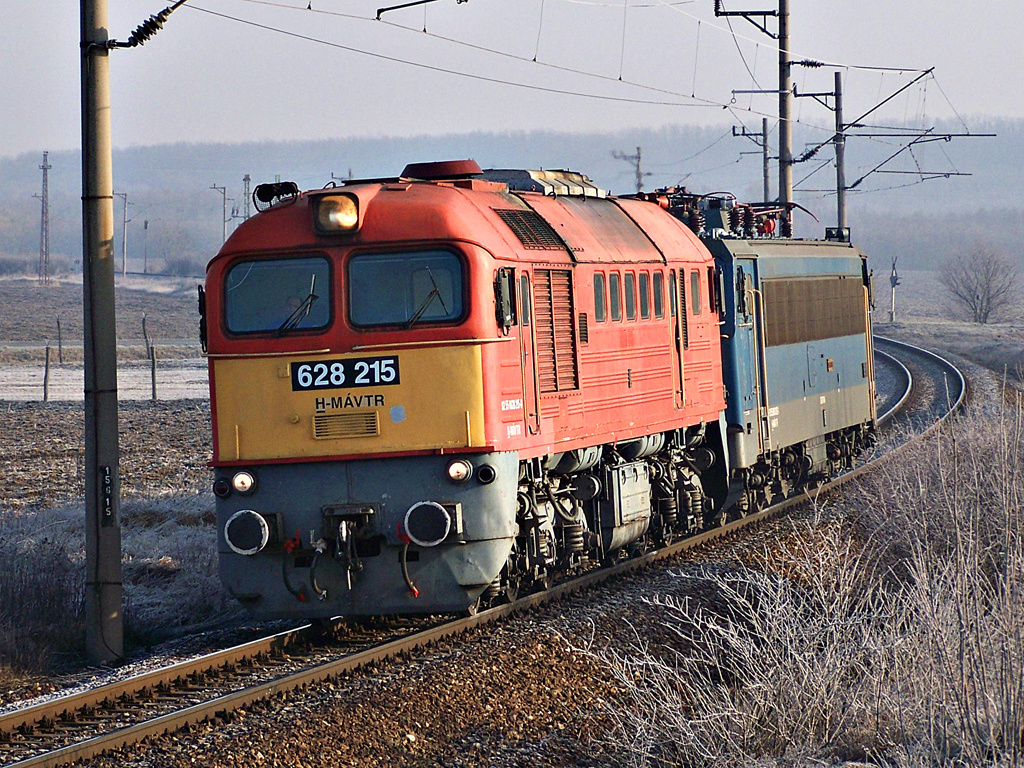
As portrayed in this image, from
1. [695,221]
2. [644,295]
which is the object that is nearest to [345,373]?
[644,295]

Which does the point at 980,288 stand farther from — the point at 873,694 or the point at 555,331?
the point at 873,694

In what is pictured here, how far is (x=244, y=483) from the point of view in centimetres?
1047

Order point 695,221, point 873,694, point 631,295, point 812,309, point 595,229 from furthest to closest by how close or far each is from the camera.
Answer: point 812,309
point 695,221
point 631,295
point 595,229
point 873,694

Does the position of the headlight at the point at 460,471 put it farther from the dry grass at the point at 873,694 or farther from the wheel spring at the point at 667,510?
the wheel spring at the point at 667,510

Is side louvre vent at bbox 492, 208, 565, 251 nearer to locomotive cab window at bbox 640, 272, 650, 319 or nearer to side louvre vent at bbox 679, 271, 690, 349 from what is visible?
locomotive cab window at bbox 640, 272, 650, 319

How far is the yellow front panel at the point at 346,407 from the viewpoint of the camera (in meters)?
10.3

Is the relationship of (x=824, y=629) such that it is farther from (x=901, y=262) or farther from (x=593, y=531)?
(x=901, y=262)

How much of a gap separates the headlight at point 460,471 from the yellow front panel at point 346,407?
0.15 metres

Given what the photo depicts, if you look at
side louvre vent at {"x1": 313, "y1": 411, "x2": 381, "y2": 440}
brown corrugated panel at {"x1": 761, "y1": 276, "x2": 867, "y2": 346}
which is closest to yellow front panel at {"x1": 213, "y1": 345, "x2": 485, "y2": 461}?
side louvre vent at {"x1": 313, "y1": 411, "x2": 381, "y2": 440}

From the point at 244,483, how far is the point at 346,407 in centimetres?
99

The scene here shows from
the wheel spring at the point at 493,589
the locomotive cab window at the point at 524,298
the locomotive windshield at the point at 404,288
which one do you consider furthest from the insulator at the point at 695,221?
the locomotive windshield at the point at 404,288

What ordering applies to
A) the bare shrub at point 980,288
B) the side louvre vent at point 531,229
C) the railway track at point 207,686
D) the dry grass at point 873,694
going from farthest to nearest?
the bare shrub at point 980,288
the side louvre vent at point 531,229
the railway track at point 207,686
the dry grass at point 873,694

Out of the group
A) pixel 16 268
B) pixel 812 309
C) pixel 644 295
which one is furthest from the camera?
pixel 16 268

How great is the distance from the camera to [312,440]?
1045 centimetres
